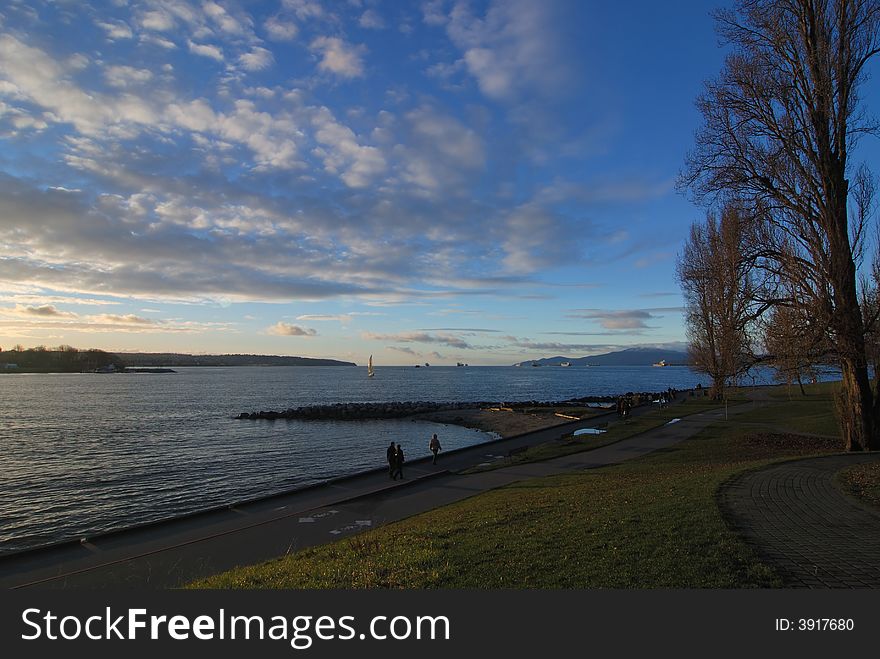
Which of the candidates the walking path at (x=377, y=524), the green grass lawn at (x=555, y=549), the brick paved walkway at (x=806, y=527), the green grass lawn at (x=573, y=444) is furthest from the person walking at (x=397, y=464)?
the brick paved walkway at (x=806, y=527)

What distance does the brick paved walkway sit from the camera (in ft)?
19.9

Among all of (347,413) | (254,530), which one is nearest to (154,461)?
(254,530)

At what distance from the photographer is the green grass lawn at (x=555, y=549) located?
606cm

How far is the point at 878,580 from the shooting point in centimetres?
584

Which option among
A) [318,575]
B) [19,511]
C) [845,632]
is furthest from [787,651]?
[19,511]

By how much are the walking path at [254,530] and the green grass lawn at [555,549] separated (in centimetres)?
200

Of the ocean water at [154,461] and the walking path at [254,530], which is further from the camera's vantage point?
the ocean water at [154,461]

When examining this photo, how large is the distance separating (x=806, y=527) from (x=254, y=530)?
459 inches

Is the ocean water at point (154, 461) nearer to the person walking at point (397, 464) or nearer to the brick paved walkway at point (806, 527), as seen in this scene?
the person walking at point (397, 464)

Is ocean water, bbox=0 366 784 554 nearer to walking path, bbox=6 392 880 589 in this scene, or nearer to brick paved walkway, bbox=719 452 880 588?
walking path, bbox=6 392 880 589

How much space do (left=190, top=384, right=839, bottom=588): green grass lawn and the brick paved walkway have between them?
37cm

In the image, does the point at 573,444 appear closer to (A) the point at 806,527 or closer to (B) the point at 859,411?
(B) the point at 859,411

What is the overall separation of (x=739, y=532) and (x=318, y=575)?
20.3 ft

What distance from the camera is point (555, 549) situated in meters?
7.21
